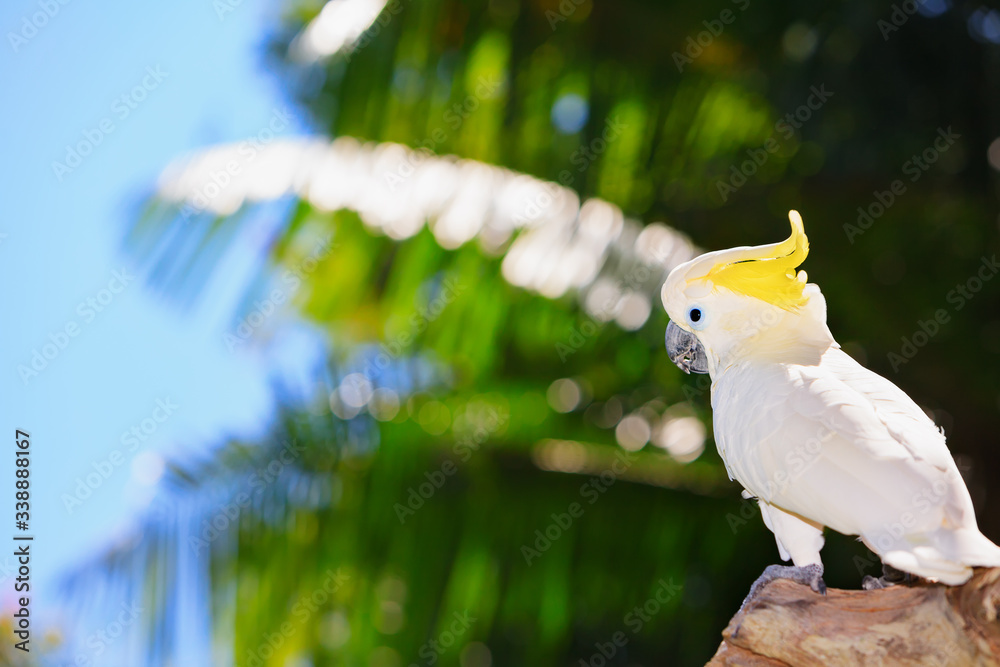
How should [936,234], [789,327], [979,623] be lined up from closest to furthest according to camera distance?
[979,623], [789,327], [936,234]

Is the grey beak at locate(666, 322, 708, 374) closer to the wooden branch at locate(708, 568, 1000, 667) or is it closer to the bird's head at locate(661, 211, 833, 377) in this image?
the bird's head at locate(661, 211, 833, 377)

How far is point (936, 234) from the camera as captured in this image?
3.39 meters

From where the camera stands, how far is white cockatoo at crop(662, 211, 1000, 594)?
1.25 m

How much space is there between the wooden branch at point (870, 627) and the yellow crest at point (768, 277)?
562 millimetres

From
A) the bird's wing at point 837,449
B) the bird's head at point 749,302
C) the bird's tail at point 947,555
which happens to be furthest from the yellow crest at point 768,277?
the bird's tail at point 947,555

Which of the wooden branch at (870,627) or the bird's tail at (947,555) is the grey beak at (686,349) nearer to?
the wooden branch at (870,627)

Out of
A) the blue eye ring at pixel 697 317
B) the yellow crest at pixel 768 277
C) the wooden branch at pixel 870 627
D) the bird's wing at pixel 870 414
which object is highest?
the yellow crest at pixel 768 277

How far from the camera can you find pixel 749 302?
5.46 ft

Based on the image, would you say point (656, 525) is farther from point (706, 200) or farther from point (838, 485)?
point (838, 485)

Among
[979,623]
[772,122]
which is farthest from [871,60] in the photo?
[979,623]

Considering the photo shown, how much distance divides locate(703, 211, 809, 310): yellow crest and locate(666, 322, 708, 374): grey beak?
228mm

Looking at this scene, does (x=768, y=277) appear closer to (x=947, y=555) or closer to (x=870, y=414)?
(x=870, y=414)

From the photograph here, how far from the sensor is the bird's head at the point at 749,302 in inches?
63.3

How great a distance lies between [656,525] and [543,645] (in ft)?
1.93
